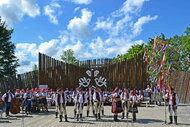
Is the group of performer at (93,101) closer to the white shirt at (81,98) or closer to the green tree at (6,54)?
the white shirt at (81,98)

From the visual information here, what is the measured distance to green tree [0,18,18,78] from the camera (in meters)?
36.3

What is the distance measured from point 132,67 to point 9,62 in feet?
63.0

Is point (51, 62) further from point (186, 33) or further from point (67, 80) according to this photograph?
point (186, 33)

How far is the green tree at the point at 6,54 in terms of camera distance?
36.3 meters

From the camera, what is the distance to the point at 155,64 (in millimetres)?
13266

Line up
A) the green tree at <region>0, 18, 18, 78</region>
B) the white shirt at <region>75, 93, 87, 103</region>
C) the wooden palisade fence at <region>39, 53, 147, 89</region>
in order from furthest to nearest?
the green tree at <region>0, 18, 18, 78</region>
the wooden palisade fence at <region>39, 53, 147, 89</region>
the white shirt at <region>75, 93, 87, 103</region>

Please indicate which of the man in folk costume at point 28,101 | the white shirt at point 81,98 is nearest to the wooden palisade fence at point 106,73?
the man in folk costume at point 28,101

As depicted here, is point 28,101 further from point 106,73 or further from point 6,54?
point 6,54

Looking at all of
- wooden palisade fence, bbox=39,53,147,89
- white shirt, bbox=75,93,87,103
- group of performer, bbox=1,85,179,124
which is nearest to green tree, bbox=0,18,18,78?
wooden palisade fence, bbox=39,53,147,89

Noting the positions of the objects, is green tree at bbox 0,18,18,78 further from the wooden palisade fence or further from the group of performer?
the group of performer

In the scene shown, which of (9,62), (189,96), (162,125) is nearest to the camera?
(162,125)

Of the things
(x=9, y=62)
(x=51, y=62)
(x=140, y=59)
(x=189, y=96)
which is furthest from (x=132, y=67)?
(x=9, y=62)

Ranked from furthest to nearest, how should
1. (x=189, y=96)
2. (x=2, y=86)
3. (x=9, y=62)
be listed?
1. (x=9, y=62)
2. (x=2, y=86)
3. (x=189, y=96)

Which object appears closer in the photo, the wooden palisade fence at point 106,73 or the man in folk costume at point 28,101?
the man in folk costume at point 28,101
